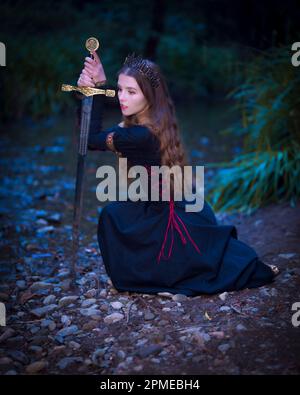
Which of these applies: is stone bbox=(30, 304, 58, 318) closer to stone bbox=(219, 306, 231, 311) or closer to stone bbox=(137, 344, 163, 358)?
stone bbox=(137, 344, 163, 358)

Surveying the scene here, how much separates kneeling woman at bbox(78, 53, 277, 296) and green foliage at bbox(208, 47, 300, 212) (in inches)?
57.1

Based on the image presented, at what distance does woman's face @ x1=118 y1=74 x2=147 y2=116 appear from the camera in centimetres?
271

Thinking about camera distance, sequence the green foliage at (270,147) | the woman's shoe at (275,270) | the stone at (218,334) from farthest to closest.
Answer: the green foliage at (270,147)
the woman's shoe at (275,270)
the stone at (218,334)

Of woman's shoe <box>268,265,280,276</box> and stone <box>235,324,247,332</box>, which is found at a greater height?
woman's shoe <box>268,265,280,276</box>

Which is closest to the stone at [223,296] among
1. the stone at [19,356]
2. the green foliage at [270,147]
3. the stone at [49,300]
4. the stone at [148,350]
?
the stone at [148,350]

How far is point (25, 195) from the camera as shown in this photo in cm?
500

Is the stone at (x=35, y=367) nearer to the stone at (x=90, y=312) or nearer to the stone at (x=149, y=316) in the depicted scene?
the stone at (x=90, y=312)

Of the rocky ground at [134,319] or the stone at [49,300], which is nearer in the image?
the rocky ground at [134,319]

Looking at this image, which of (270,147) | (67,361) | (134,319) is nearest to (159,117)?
(134,319)

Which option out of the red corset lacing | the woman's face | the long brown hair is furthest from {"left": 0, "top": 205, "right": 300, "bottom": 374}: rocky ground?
the woman's face

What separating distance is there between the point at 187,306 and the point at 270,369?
712mm

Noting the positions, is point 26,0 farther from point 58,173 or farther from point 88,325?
point 88,325

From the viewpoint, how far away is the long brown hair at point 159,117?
2734 millimetres

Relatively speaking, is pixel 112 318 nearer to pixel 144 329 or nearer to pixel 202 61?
pixel 144 329
